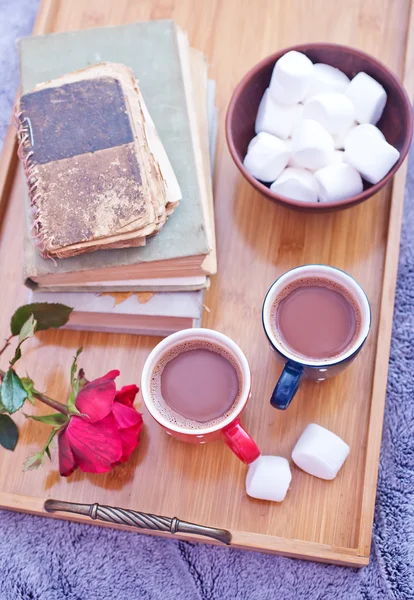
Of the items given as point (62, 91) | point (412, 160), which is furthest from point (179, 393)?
point (412, 160)

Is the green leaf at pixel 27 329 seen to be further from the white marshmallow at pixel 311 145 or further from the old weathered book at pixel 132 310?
the white marshmallow at pixel 311 145

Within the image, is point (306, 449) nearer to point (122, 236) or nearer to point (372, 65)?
point (122, 236)

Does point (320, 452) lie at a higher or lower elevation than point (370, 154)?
lower

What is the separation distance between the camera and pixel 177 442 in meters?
0.67

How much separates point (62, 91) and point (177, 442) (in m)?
0.41

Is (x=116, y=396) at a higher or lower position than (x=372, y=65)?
lower

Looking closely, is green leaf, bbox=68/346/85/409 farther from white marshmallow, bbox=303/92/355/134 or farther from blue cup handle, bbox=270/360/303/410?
white marshmallow, bbox=303/92/355/134

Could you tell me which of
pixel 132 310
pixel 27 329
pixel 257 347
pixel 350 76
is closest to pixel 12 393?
pixel 27 329

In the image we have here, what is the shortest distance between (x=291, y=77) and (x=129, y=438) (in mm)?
427

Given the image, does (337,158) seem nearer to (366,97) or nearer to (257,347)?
(366,97)

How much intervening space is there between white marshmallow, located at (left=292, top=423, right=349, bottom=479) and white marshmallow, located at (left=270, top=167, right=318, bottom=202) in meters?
0.25

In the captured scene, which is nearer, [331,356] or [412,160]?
[331,356]

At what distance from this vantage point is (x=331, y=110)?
26.5 inches

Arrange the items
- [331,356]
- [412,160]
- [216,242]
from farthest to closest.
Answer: [412,160] < [216,242] < [331,356]
